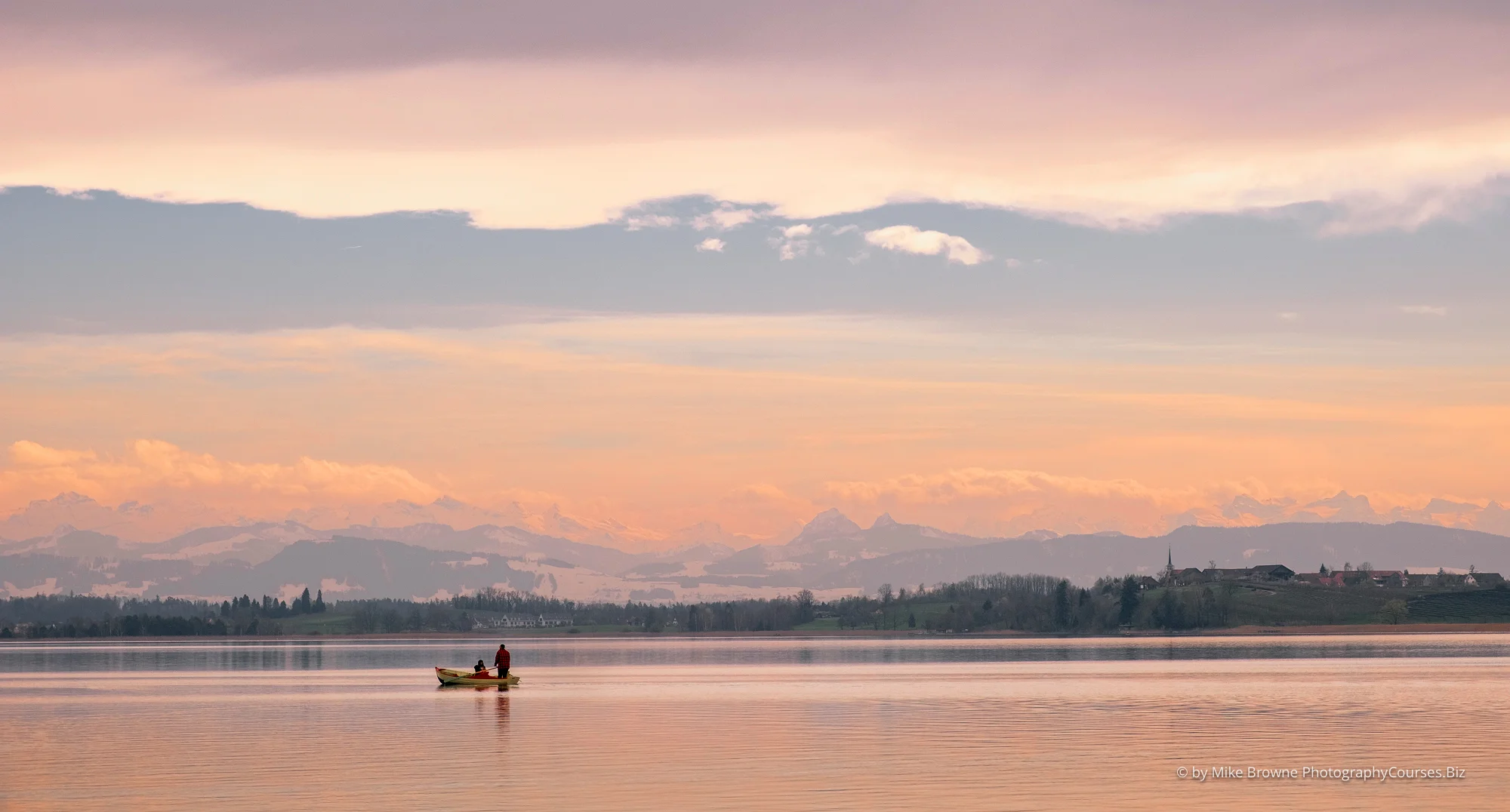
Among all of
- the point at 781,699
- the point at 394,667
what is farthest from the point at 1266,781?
the point at 394,667

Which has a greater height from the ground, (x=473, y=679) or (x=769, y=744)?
(x=769, y=744)

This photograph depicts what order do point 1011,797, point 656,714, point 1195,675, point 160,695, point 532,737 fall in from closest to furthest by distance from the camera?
point 1011,797, point 532,737, point 656,714, point 160,695, point 1195,675

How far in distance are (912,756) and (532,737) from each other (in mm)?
18439

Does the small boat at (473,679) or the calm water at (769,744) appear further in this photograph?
the small boat at (473,679)

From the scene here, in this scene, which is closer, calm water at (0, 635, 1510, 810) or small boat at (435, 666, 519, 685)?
calm water at (0, 635, 1510, 810)

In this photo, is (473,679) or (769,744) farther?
(473,679)

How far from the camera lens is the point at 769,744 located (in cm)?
6366

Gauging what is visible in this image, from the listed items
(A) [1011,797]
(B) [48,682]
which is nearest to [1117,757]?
(A) [1011,797]

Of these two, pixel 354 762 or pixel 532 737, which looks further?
pixel 532 737

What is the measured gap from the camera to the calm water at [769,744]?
47.0 m

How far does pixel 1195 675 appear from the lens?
128 m

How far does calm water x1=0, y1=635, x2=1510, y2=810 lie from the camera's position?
154 feet

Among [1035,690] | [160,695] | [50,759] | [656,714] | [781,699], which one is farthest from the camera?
[160,695]

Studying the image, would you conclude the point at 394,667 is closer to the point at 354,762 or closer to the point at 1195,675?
the point at 1195,675
